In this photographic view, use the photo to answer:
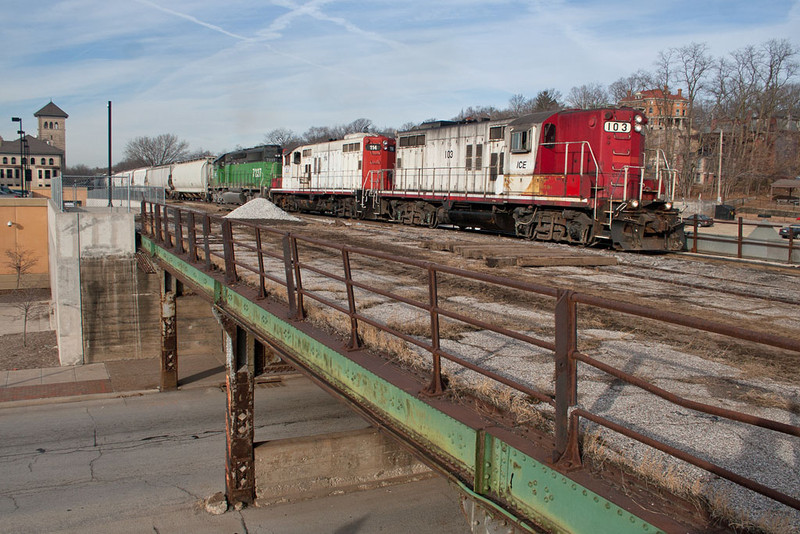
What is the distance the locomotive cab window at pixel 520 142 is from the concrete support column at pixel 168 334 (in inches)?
429

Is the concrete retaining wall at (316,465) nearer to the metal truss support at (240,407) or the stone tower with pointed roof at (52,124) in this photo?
the metal truss support at (240,407)

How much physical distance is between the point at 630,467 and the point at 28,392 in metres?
20.2

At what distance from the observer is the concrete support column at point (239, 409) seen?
9.73m

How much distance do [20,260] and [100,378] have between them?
1835 cm

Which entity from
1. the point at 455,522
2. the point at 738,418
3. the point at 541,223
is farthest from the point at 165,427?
the point at 738,418

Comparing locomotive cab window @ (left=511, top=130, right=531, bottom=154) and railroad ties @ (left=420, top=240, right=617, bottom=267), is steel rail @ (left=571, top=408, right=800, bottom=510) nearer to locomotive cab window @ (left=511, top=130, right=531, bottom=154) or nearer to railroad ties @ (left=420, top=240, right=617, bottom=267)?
railroad ties @ (left=420, top=240, right=617, bottom=267)

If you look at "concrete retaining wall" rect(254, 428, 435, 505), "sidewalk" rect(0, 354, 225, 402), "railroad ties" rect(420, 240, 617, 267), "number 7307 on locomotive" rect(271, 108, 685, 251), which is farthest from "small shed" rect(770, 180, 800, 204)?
"concrete retaining wall" rect(254, 428, 435, 505)

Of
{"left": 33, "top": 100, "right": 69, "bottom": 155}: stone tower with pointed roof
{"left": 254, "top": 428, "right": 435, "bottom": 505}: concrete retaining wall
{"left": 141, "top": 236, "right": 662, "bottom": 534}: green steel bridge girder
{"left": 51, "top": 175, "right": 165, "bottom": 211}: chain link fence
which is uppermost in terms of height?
{"left": 33, "top": 100, "right": 69, "bottom": 155}: stone tower with pointed roof

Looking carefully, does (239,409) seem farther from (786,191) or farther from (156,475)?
(786,191)

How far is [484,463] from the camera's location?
344 cm

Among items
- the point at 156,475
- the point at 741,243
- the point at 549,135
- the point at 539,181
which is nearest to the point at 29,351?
the point at 156,475

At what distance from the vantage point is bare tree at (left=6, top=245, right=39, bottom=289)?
34.0 m

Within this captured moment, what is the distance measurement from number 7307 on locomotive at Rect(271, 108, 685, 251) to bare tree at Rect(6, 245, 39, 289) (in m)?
21.9

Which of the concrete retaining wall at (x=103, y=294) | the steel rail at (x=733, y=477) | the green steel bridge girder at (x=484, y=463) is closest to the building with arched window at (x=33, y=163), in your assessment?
the concrete retaining wall at (x=103, y=294)
